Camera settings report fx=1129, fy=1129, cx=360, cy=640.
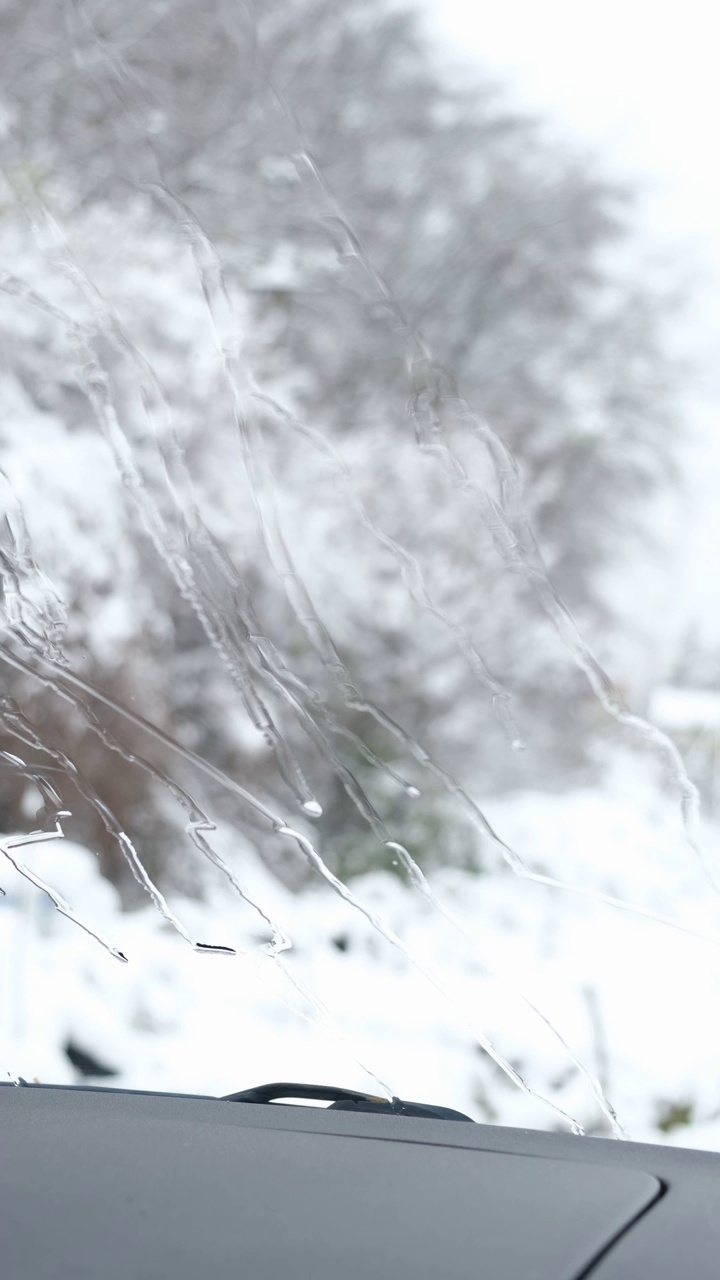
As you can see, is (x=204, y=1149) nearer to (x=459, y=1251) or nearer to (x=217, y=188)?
(x=459, y=1251)

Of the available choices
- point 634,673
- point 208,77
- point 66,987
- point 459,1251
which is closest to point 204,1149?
point 459,1251

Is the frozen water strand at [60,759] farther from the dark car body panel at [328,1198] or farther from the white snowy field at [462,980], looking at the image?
the white snowy field at [462,980]

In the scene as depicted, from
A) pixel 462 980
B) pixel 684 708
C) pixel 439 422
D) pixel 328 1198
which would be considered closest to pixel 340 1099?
pixel 328 1198

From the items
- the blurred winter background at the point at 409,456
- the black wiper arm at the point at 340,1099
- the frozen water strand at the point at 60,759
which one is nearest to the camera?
the black wiper arm at the point at 340,1099

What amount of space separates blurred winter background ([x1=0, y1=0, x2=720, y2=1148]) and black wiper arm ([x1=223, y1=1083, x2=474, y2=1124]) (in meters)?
1.44

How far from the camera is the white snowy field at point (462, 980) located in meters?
1.95

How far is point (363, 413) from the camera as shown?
255 centimetres

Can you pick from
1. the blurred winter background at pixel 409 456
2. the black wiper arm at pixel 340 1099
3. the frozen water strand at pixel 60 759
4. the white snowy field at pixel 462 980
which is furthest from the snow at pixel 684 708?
the black wiper arm at pixel 340 1099

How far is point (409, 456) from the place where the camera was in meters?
2.51

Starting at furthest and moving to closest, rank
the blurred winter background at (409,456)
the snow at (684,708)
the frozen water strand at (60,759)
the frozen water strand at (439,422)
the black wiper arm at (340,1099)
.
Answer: the snow at (684,708)
the blurred winter background at (409,456)
the frozen water strand at (439,422)
the frozen water strand at (60,759)
the black wiper arm at (340,1099)

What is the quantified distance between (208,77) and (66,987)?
189cm

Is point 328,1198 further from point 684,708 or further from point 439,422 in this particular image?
point 684,708

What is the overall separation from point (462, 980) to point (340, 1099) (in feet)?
5.31

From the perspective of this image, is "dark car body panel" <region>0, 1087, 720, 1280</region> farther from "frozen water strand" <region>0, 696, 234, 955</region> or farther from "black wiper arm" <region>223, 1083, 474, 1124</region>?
"frozen water strand" <region>0, 696, 234, 955</region>
